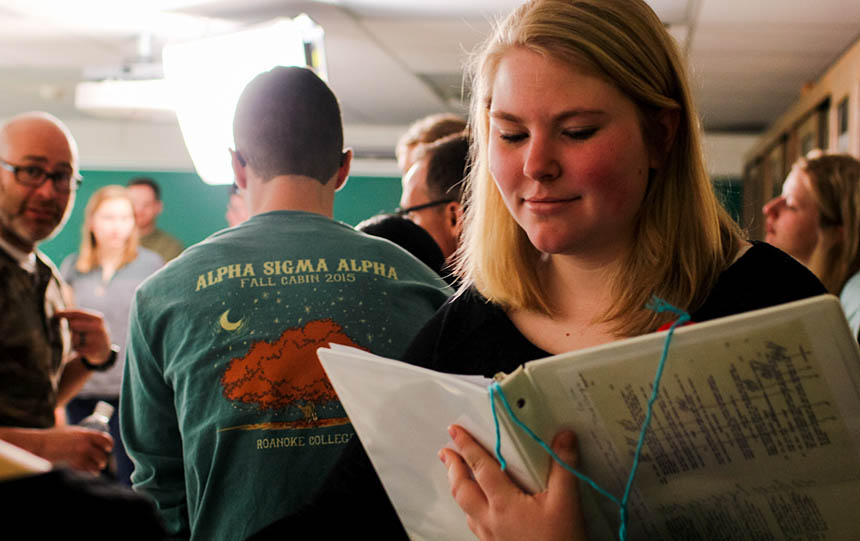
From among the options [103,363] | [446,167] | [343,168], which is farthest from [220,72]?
[343,168]

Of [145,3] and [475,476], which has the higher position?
[145,3]

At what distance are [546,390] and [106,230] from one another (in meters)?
3.91

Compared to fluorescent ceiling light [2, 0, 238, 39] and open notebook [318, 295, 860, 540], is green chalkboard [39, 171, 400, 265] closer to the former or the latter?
fluorescent ceiling light [2, 0, 238, 39]

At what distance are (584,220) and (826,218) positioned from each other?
2089 mm

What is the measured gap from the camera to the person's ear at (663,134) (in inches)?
41.2

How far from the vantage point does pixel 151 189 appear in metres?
5.66

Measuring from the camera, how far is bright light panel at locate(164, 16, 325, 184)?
137 inches

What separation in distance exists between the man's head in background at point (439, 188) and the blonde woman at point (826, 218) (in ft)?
3.43

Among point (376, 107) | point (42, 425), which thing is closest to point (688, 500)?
point (42, 425)

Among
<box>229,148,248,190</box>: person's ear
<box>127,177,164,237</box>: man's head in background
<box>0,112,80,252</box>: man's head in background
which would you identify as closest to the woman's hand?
<box>229,148,248,190</box>: person's ear

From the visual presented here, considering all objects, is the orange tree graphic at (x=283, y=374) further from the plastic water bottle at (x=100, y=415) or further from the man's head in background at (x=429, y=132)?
the man's head in background at (x=429, y=132)

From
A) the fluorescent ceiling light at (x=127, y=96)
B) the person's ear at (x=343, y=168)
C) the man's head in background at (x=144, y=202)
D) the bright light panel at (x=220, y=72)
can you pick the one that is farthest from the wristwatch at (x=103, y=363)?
the man's head in background at (x=144, y=202)

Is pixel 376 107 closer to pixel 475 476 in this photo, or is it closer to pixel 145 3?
pixel 145 3

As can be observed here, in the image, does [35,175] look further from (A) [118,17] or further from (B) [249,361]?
(A) [118,17]
